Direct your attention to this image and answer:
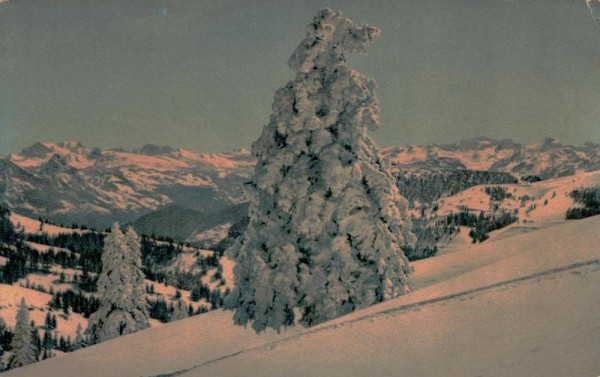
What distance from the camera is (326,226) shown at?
63.3 ft

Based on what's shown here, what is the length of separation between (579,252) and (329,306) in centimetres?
754

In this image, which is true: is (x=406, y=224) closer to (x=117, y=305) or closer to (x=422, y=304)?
(x=422, y=304)

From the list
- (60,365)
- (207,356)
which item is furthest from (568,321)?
(60,365)

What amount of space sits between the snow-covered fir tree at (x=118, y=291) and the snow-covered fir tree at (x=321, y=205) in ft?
113

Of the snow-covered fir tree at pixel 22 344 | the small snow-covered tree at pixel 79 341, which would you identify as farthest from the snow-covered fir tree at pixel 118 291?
the small snow-covered tree at pixel 79 341

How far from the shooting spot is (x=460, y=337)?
10.5 metres

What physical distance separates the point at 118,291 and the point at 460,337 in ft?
154

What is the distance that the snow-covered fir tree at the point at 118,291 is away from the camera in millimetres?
52656

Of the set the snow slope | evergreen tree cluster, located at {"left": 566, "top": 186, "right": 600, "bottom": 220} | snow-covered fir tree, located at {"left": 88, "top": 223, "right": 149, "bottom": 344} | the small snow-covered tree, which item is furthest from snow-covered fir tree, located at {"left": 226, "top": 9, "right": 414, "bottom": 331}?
the small snow-covered tree

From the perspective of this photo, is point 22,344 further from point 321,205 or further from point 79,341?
point 321,205

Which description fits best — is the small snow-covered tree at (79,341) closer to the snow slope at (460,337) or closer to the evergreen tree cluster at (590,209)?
the evergreen tree cluster at (590,209)

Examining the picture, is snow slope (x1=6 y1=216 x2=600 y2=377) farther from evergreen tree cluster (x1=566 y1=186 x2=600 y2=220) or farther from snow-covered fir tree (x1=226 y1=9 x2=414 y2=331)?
evergreen tree cluster (x1=566 y1=186 x2=600 y2=220)

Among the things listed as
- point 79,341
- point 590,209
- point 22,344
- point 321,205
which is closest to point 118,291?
point 22,344

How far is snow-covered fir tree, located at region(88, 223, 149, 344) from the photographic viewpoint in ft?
173
